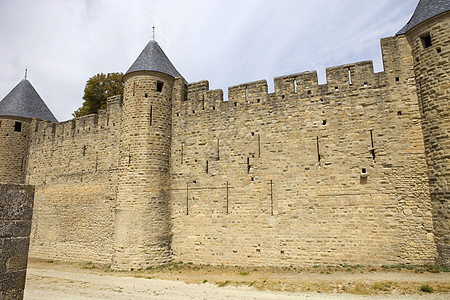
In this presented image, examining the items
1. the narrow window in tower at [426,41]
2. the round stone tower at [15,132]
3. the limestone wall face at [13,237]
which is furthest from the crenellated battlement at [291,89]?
the round stone tower at [15,132]

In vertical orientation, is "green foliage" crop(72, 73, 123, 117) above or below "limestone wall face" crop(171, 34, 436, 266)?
above

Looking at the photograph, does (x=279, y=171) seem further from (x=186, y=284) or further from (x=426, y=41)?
(x=426, y=41)

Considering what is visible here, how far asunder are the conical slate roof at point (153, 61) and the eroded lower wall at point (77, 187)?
2.35m

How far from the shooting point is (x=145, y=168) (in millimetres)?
12516

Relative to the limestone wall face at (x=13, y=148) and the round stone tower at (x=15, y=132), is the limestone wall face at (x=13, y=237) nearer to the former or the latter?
the round stone tower at (x=15, y=132)

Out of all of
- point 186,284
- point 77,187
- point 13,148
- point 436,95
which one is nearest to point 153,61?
point 77,187

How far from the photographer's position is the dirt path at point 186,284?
763 cm

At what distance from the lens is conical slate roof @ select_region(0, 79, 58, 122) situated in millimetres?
18312

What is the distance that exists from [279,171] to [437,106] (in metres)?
5.04

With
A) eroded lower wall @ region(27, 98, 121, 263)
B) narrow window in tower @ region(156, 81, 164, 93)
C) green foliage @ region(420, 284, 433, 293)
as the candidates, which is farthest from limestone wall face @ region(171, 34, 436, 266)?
eroded lower wall @ region(27, 98, 121, 263)

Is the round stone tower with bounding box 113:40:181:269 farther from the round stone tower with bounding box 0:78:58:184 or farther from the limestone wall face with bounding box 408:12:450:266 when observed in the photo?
the limestone wall face with bounding box 408:12:450:266

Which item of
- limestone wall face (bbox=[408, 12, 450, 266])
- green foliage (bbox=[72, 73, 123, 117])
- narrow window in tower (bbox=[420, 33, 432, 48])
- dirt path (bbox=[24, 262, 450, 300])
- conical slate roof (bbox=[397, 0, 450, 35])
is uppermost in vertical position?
green foliage (bbox=[72, 73, 123, 117])

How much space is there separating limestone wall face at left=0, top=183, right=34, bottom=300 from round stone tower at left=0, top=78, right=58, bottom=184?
610 inches

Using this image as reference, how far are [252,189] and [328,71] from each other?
491 cm
